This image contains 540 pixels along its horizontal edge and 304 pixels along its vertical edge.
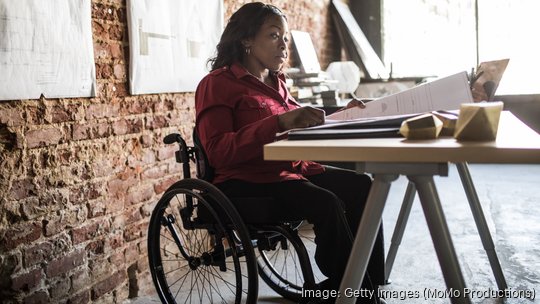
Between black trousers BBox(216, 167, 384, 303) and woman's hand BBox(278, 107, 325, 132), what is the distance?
0.32 metres

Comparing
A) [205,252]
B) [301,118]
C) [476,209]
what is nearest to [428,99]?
[301,118]

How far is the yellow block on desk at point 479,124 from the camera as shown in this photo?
1.09m

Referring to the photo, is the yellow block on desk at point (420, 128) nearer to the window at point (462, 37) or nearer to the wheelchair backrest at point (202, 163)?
the wheelchair backrest at point (202, 163)

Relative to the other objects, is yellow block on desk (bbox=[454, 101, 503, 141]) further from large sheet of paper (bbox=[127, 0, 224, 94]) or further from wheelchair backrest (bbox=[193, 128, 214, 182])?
large sheet of paper (bbox=[127, 0, 224, 94])

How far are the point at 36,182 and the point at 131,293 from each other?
0.78m

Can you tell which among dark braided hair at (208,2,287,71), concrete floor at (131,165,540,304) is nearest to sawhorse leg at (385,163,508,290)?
concrete floor at (131,165,540,304)

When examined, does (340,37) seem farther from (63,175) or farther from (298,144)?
(298,144)

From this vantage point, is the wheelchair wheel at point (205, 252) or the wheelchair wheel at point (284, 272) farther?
the wheelchair wheel at point (284, 272)

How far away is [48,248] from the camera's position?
190 centimetres

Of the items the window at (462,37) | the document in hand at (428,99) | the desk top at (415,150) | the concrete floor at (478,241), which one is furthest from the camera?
the window at (462,37)

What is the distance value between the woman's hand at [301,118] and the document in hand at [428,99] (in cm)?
28

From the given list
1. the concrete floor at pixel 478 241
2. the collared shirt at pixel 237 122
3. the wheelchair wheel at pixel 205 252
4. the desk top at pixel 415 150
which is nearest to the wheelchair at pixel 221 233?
the wheelchair wheel at pixel 205 252

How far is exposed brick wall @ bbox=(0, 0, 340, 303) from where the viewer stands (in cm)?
177

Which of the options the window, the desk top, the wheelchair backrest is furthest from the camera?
the window
